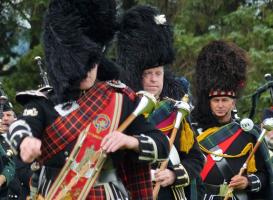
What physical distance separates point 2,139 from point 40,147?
5.40 metres

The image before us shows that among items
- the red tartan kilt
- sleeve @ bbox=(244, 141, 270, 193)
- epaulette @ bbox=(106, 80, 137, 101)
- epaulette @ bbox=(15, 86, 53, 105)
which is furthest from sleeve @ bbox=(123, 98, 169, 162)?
sleeve @ bbox=(244, 141, 270, 193)

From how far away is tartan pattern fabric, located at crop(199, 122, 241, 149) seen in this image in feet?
27.9

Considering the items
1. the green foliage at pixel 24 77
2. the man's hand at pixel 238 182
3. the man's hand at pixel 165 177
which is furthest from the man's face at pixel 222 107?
the green foliage at pixel 24 77

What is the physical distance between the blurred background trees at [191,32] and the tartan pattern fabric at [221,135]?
16.9ft

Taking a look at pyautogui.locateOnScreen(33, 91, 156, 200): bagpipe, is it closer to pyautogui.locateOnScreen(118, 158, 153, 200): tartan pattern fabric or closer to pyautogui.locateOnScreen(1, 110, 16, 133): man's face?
pyautogui.locateOnScreen(118, 158, 153, 200): tartan pattern fabric

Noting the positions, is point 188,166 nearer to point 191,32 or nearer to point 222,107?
point 222,107

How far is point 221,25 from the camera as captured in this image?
50.2 ft

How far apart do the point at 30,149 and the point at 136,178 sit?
31.9 inches

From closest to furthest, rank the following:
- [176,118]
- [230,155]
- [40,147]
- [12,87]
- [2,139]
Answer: [40,147]
[176,118]
[230,155]
[2,139]
[12,87]

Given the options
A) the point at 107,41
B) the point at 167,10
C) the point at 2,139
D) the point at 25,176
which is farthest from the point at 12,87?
the point at 107,41

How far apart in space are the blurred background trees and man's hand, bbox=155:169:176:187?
674 centimetres

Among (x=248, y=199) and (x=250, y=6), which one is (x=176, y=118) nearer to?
(x=248, y=199)

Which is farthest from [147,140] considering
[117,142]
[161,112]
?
[161,112]

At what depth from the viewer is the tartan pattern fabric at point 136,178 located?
5.35 m
